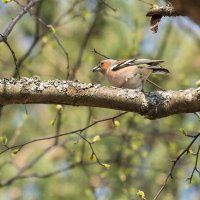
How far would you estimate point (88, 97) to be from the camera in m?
3.02

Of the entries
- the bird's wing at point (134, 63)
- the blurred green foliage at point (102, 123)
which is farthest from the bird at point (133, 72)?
the blurred green foliage at point (102, 123)

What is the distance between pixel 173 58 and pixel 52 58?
2012 millimetres

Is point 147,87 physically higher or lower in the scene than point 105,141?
higher

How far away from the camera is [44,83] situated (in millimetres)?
3000

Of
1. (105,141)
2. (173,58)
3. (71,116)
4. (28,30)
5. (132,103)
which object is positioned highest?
(28,30)

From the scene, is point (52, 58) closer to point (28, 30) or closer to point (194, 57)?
point (28, 30)

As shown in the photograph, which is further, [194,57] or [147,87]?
[194,57]

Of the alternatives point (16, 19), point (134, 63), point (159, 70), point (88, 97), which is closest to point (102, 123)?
point (134, 63)

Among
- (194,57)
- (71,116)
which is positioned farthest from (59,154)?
(194,57)

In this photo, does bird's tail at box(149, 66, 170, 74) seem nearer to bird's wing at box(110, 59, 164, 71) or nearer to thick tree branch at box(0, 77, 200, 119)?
bird's wing at box(110, 59, 164, 71)

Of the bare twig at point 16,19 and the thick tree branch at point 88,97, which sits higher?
the bare twig at point 16,19

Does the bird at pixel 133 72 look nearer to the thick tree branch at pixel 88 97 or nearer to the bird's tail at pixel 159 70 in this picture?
the bird's tail at pixel 159 70

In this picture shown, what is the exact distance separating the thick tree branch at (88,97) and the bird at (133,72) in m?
1.12

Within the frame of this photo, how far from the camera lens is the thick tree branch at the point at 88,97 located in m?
2.98
